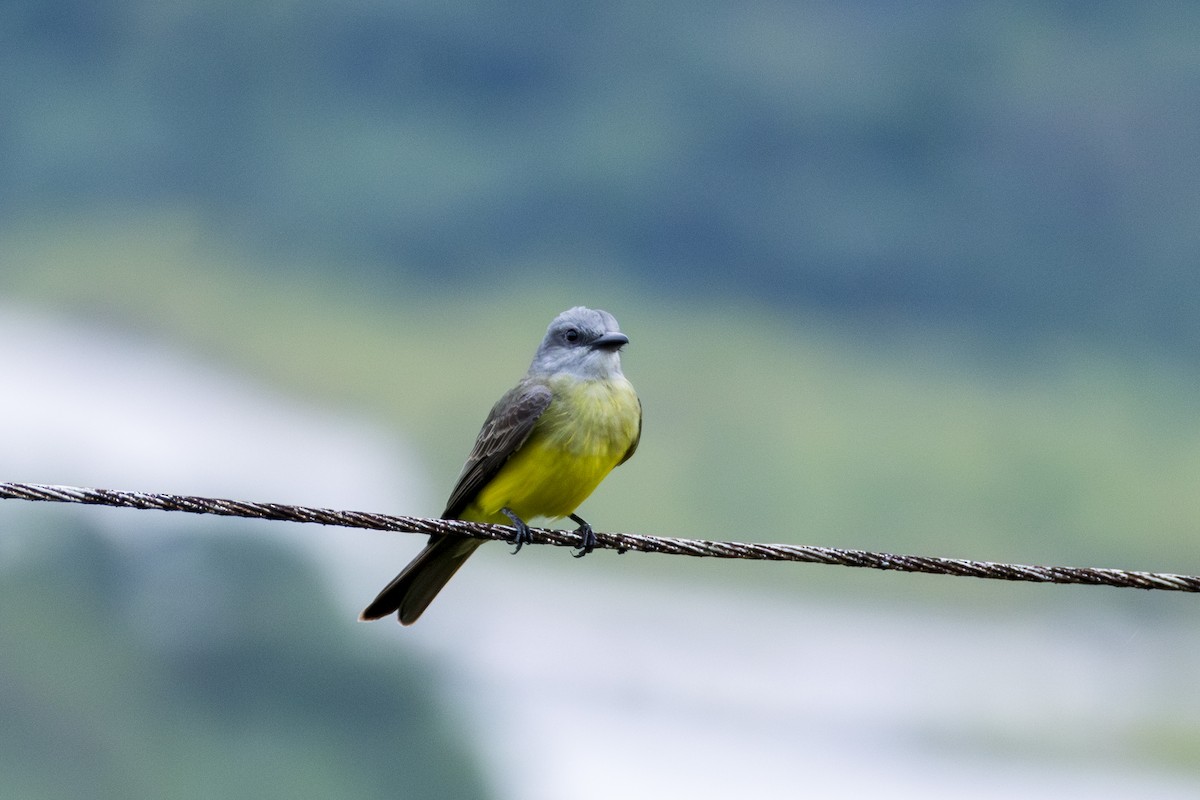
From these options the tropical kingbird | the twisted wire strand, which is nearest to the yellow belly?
the tropical kingbird

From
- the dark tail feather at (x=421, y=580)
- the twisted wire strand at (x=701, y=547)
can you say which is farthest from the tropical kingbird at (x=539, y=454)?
the twisted wire strand at (x=701, y=547)

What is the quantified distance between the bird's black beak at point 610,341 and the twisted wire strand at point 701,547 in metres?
2.04

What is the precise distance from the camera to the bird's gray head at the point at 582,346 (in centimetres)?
597

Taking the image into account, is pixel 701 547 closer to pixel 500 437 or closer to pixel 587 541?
pixel 587 541

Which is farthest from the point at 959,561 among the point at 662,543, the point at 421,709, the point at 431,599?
the point at 421,709

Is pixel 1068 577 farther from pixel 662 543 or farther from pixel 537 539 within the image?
pixel 537 539

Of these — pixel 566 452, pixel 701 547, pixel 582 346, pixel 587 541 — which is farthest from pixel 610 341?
pixel 701 547

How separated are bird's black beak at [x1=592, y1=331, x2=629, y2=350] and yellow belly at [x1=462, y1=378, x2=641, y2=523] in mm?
168

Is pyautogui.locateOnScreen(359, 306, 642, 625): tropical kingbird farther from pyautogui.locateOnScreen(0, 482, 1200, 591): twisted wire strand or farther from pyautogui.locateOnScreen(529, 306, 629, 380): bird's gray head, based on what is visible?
pyautogui.locateOnScreen(0, 482, 1200, 591): twisted wire strand

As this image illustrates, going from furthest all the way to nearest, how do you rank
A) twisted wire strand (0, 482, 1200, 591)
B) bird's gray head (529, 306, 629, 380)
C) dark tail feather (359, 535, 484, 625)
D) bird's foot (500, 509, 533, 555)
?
1. bird's gray head (529, 306, 629, 380)
2. dark tail feather (359, 535, 484, 625)
3. bird's foot (500, 509, 533, 555)
4. twisted wire strand (0, 482, 1200, 591)

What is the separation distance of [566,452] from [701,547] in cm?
185

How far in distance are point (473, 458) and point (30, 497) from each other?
103 inches

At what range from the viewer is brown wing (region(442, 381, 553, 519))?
577 cm

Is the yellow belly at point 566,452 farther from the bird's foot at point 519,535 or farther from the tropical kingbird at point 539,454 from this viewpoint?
the bird's foot at point 519,535
